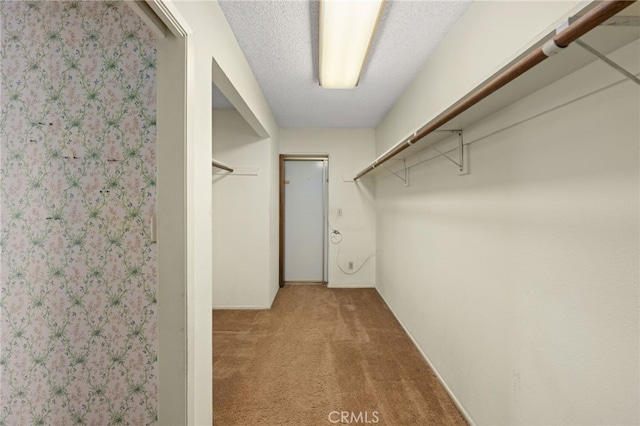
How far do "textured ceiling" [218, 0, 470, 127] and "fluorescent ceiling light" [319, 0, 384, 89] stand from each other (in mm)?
114

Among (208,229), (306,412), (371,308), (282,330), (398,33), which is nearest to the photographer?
(208,229)

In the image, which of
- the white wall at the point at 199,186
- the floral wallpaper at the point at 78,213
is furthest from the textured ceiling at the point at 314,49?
the floral wallpaper at the point at 78,213

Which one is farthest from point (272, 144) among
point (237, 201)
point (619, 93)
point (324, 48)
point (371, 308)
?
point (619, 93)

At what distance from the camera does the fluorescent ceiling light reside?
4.18 ft

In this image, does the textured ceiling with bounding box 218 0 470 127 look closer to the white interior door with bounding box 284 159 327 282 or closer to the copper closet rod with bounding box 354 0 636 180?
the copper closet rod with bounding box 354 0 636 180

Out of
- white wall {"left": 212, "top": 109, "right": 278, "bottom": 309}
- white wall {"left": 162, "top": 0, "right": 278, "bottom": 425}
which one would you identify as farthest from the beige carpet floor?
white wall {"left": 162, "top": 0, "right": 278, "bottom": 425}

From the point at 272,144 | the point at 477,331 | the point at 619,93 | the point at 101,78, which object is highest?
the point at 272,144

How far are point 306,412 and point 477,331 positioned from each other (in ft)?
3.54

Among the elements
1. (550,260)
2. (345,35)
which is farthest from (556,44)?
(345,35)

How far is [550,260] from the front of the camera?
2.95 feet

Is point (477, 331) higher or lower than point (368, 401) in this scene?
higher

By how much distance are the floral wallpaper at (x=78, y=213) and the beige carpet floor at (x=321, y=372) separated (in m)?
0.69

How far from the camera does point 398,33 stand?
161 cm

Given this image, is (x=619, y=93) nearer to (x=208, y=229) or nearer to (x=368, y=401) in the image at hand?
(x=208, y=229)
